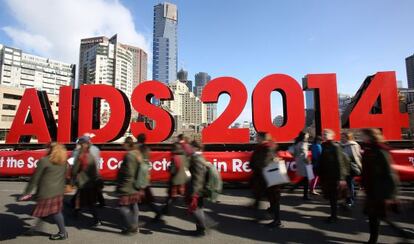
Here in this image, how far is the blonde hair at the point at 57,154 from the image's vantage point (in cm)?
483

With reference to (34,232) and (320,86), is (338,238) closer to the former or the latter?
(34,232)

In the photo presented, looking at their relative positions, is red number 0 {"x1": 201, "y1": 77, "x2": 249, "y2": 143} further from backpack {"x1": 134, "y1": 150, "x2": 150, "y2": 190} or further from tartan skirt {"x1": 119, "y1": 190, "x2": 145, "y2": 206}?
tartan skirt {"x1": 119, "y1": 190, "x2": 145, "y2": 206}

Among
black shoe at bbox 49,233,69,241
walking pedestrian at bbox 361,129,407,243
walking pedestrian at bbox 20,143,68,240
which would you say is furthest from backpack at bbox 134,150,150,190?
walking pedestrian at bbox 361,129,407,243

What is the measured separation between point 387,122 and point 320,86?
109 inches

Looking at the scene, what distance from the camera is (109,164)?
34.3 feet

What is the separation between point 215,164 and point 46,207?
5.82 meters

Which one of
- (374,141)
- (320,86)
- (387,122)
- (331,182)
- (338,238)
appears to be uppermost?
(320,86)

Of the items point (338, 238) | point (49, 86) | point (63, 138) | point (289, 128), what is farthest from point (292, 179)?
point (49, 86)

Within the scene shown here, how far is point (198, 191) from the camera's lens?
5047 mm

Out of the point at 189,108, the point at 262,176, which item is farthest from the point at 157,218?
the point at 189,108

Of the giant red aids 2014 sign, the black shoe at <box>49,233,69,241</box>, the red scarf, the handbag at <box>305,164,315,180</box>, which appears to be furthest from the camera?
the giant red aids 2014 sign

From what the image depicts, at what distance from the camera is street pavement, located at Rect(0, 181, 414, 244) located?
4.92m

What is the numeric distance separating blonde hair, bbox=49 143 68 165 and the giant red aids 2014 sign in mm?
7161

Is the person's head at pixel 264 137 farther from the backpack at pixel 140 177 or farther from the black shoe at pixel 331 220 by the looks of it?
the backpack at pixel 140 177
